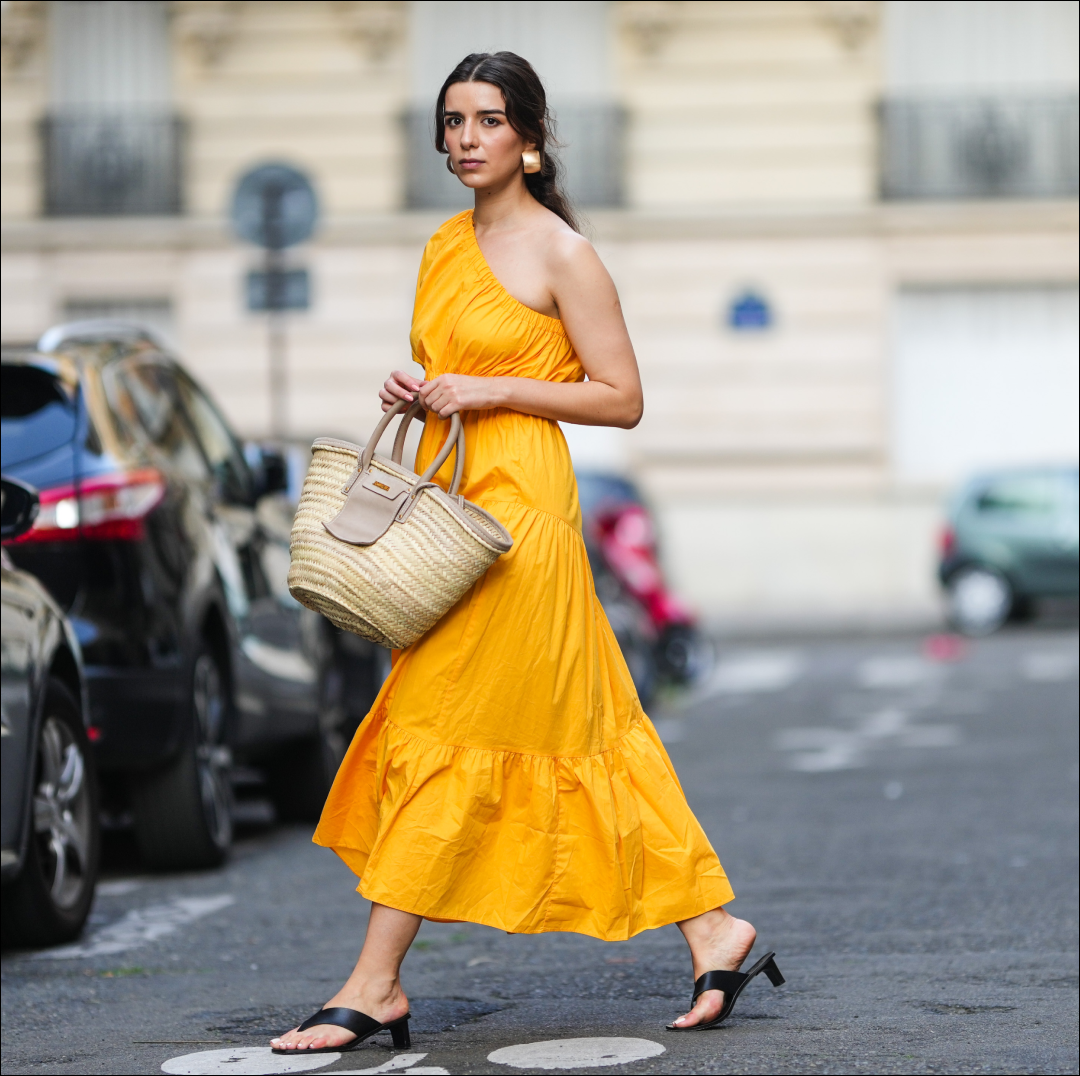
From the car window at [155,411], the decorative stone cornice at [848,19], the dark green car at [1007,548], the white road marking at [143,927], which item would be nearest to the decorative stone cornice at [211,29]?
the decorative stone cornice at [848,19]

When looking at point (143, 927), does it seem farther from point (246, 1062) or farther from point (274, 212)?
point (274, 212)

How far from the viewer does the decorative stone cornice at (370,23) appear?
26031 mm

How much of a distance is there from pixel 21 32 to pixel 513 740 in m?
24.4

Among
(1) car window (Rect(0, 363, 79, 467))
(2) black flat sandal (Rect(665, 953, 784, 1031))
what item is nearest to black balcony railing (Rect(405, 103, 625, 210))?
(1) car window (Rect(0, 363, 79, 467))

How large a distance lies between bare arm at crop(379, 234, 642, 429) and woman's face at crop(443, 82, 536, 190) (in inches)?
6.9

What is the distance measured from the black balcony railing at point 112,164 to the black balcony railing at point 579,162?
106 inches

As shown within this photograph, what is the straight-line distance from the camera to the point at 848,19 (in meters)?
25.9

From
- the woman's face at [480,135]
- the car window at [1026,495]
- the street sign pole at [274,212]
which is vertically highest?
the street sign pole at [274,212]

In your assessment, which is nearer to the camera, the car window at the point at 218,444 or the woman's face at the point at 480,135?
the woman's face at the point at 480,135

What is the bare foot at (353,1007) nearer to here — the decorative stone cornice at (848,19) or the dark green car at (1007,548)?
the dark green car at (1007,548)

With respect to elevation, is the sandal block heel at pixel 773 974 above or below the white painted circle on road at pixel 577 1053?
above

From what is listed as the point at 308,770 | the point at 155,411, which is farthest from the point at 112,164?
the point at 155,411

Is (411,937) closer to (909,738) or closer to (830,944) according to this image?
(830,944)

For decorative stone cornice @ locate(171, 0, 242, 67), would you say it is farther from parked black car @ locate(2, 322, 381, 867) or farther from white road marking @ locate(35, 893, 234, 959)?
white road marking @ locate(35, 893, 234, 959)
